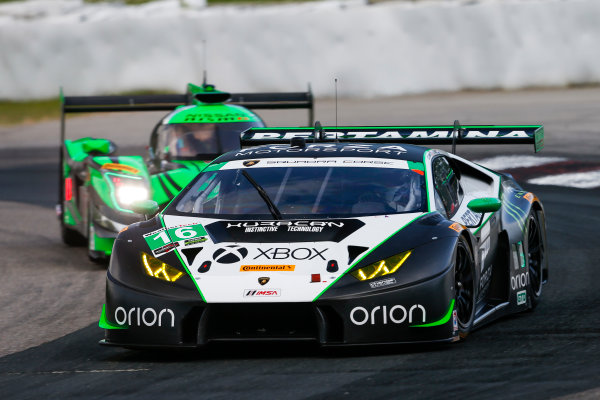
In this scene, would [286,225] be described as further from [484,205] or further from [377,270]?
[484,205]

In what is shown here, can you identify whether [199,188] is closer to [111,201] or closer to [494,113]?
[111,201]

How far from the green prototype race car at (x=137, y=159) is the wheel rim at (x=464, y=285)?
4483 millimetres

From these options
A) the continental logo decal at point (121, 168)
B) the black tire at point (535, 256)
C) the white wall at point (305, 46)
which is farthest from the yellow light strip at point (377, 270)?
the white wall at point (305, 46)

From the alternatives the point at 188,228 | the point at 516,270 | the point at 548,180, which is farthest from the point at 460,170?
the point at 548,180

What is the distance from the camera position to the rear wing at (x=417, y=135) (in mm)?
8995

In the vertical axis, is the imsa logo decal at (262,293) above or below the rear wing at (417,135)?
below

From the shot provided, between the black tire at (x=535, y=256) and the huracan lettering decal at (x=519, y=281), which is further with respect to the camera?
the black tire at (x=535, y=256)

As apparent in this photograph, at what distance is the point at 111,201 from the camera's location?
11820mm

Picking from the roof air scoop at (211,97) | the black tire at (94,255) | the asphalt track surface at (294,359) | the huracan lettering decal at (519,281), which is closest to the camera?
the asphalt track surface at (294,359)

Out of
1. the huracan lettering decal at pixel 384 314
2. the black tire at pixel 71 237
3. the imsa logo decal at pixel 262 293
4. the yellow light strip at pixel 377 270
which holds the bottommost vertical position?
the black tire at pixel 71 237

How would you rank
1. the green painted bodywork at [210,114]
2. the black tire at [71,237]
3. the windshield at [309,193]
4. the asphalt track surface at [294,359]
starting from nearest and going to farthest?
the asphalt track surface at [294,359], the windshield at [309,193], the black tire at [71,237], the green painted bodywork at [210,114]

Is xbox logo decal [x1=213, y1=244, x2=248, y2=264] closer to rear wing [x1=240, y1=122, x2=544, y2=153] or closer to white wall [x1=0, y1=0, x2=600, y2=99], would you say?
rear wing [x1=240, y1=122, x2=544, y2=153]

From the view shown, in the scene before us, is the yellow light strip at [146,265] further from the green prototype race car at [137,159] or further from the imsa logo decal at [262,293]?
the green prototype race car at [137,159]

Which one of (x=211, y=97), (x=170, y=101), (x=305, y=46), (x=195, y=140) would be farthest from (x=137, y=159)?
(x=305, y=46)
